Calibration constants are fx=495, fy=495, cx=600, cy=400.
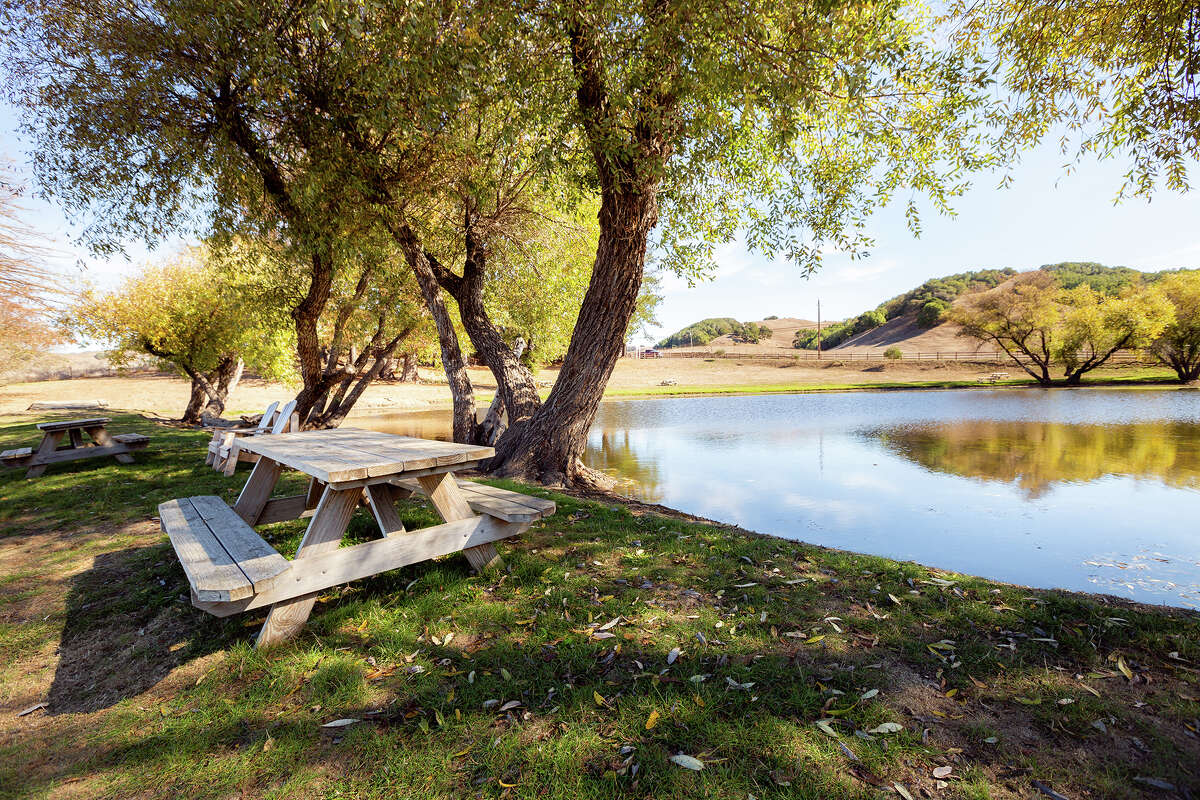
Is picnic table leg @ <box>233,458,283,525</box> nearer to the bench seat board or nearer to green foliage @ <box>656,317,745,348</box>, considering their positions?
the bench seat board

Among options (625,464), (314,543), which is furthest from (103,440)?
(625,464)

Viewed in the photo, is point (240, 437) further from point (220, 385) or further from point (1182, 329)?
point (1182, 329)

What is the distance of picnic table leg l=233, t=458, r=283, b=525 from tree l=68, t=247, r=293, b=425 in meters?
9.30

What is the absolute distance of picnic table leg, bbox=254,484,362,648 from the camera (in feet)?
9.04

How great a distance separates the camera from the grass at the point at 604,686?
75.1 inches

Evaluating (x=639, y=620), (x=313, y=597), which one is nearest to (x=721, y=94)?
(x=639, y=620)

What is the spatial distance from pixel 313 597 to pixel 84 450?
24.4 feet

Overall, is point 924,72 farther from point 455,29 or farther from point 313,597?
point 313,597

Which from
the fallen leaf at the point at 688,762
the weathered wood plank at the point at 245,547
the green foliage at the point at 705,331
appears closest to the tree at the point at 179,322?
the weathered wood plank at the point at 245,547

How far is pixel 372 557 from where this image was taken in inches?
116

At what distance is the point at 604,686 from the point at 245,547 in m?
2.17

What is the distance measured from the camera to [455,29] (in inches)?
204

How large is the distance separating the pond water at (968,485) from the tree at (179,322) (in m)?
5.36

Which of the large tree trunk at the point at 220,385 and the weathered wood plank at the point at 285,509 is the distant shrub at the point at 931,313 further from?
the weathered wood plank at the point at 285,509
